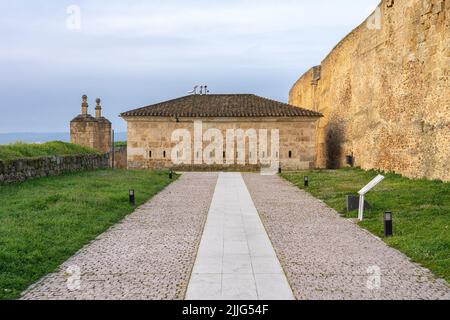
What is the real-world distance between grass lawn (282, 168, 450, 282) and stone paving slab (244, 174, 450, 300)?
26cm

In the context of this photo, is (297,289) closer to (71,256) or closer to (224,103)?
(71,256)

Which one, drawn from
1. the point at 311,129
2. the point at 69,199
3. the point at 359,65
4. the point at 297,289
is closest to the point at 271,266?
the point at 297,289

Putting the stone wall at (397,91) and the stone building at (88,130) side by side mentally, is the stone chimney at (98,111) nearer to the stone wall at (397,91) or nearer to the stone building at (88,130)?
the stone building at (88,130)

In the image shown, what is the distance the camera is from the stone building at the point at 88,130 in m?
37.0

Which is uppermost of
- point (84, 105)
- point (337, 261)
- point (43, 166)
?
point (84, 105)

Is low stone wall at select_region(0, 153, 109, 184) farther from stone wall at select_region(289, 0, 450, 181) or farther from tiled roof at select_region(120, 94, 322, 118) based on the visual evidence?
stone wall at select_region(289, 0, 450, 181)

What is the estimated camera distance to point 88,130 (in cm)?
3700

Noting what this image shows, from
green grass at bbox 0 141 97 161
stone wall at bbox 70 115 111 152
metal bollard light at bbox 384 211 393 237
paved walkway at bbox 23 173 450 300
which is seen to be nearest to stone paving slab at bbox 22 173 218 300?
paved walkway at bbox 23 173 450 300

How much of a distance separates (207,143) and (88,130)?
40.1 feet

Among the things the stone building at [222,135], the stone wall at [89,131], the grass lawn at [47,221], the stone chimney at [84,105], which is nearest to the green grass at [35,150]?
the grass lawn at [47,221]

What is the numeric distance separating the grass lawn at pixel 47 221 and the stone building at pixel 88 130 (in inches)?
823

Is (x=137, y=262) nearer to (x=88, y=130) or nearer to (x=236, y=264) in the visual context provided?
(x=236, y=264)

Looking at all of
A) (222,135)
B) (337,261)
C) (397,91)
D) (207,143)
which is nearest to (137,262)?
(337,261)

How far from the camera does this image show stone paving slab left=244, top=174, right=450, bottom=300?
17.8 ft
